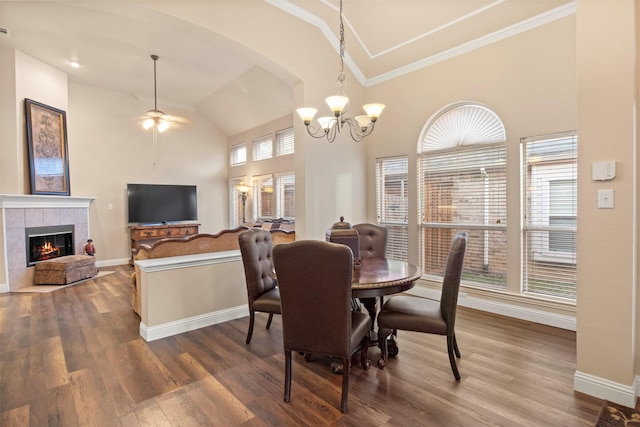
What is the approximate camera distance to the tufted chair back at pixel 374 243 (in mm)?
3598

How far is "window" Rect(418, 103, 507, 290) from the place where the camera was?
3.82 m

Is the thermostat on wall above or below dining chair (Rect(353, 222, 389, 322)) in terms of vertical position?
above

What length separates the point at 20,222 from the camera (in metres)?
5.11

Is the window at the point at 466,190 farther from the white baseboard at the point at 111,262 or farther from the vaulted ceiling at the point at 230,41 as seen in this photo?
the white baseboard at the point at 111,262

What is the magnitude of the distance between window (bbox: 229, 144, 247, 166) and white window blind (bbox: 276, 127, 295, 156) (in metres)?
1.49

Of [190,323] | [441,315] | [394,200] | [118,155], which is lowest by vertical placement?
[190,323]

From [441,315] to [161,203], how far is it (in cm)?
703

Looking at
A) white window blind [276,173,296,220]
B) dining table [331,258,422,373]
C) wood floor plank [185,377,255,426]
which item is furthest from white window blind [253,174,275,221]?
wood floor plank [185,377,255,426]

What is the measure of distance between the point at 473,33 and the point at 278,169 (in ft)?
15.0

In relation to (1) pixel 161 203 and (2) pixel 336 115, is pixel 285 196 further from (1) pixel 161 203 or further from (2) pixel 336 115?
(2) pixel 336 115

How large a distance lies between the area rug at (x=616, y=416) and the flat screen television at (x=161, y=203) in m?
7.87

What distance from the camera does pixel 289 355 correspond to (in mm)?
2137

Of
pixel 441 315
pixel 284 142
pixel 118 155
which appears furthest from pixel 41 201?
pixel 441 315

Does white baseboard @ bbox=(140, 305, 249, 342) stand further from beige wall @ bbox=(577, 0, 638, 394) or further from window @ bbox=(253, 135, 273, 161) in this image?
window @ bbox=(253, 135, 273, 161)
